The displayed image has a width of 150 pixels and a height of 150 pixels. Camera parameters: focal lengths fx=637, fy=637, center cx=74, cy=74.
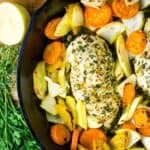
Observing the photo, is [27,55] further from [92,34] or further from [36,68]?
[92,34]

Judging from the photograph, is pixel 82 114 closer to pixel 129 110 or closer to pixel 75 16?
pixel 129 110

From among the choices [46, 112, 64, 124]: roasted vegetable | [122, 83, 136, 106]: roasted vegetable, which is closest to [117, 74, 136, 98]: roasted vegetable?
[122, 83, 136, 106]: roasted vegetable

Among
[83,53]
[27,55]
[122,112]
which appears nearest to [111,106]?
[122,112]

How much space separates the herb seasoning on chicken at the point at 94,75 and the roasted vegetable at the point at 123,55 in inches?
1.4

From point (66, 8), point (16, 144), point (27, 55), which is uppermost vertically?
point (66, 8)

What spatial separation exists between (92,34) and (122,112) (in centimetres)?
25

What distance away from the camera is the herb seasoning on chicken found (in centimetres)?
188

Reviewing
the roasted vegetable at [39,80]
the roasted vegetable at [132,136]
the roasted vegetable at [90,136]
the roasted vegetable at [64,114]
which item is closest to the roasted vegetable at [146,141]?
the roasted vegetable at [132,136]

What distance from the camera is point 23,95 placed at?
1.93 m

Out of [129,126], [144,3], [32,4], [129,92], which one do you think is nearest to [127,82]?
[129,92]

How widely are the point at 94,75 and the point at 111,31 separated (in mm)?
142

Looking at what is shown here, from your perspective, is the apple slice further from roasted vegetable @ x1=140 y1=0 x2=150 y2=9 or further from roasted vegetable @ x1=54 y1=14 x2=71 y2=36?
roasted vegetable @ x1=140 y1=0 x2=150 y2=9

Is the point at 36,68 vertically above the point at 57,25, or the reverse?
the point at 57,25

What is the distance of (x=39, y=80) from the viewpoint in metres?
1.97
